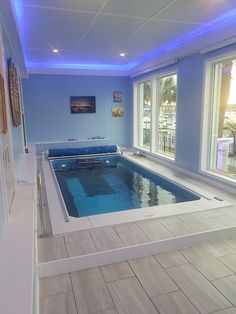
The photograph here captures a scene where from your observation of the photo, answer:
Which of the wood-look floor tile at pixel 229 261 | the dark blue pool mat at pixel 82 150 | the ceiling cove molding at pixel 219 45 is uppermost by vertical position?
the ceiling cove molding at pixel 219 45

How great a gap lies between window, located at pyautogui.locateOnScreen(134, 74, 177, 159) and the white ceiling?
627mm

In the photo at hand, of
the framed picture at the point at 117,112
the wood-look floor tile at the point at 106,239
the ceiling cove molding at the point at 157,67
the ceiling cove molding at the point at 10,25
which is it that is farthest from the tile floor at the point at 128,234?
the framed picture at the point at 117,112

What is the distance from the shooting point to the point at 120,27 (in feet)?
12.7

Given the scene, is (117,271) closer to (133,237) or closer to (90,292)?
(90,292)

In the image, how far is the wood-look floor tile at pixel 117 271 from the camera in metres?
2.13

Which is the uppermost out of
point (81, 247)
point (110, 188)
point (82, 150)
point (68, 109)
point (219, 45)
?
point (219, 45)

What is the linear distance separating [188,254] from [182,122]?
3295 millimetres

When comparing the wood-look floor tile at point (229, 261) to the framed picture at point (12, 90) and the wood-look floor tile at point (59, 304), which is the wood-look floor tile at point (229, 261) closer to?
the wood-look floor tile at point (59, 304)

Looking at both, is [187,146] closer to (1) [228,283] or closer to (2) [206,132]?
(2) [206,132]

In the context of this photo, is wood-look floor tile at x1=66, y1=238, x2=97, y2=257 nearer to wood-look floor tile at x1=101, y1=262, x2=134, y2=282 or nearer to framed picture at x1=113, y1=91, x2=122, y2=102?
wood-look floor tile at x1=101, y1=262, x2=134, y2=282

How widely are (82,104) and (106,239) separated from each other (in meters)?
5.64

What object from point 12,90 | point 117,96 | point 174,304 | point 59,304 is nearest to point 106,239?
point 59,304

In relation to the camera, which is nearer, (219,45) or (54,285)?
(54,285)

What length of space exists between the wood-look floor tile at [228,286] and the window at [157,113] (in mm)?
4066
